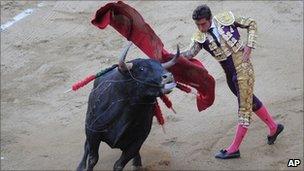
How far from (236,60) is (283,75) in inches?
92.5

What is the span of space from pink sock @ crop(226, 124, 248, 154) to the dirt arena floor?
0.12 m

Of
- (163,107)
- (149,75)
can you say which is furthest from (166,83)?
(163,107)

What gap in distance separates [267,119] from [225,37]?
106cm

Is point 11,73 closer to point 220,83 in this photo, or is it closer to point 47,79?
point 47,79

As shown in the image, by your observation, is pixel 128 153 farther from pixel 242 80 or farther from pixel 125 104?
pixel 242 80

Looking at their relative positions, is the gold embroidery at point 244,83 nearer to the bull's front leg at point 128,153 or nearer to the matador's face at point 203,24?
the matador's face at point 203,24

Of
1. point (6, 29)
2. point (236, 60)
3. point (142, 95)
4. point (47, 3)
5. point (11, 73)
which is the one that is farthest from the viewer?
point (47, 3)

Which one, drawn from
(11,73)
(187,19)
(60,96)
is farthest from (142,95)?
(187,19)

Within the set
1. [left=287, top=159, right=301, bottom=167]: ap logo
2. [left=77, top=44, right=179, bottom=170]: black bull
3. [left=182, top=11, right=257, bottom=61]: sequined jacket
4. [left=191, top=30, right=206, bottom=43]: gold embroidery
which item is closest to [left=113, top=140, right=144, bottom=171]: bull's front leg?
[left=77, top=44, right=179, bottom=170]: black bull

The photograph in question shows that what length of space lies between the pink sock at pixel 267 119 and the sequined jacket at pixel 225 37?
0.78 m

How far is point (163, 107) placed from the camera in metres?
7.77

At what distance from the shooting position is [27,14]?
1037 cm

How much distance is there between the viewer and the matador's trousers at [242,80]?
612cm

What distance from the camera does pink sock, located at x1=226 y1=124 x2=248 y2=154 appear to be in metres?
6.36
